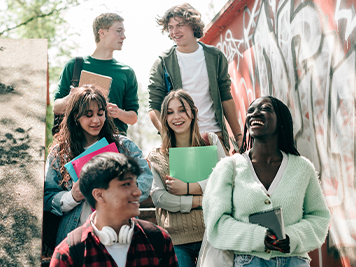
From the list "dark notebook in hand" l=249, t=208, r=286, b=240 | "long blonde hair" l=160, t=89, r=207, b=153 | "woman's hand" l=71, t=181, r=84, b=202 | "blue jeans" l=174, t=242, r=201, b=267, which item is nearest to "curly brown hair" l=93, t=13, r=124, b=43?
"long blonde hair" l=160, t=89, r=207, b=153

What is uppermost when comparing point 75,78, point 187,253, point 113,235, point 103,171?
point 75,78

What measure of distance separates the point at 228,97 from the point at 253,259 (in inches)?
94.3

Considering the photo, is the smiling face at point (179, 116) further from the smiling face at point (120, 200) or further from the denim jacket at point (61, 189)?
the smiling face at point (120, 200)

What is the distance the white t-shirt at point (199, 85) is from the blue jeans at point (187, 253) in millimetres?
1463

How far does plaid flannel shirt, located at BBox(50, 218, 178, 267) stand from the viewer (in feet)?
7.51

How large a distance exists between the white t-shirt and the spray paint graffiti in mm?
856

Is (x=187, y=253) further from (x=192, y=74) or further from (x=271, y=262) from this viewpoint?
(x=192, y=74)

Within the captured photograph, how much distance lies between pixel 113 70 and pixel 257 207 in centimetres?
269

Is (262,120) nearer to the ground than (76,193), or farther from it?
farther from it

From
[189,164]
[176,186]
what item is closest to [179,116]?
[189,164]

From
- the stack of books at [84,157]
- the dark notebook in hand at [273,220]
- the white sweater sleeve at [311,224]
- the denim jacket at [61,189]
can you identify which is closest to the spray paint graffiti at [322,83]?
the white sweater sleeve at [311,224]

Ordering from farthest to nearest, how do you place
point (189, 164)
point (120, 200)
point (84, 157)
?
point (189, 164) → point (84, 157) → point (120, 200)

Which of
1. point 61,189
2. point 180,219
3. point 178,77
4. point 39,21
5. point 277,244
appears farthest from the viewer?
point 39,21

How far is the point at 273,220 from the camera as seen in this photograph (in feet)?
8.26
